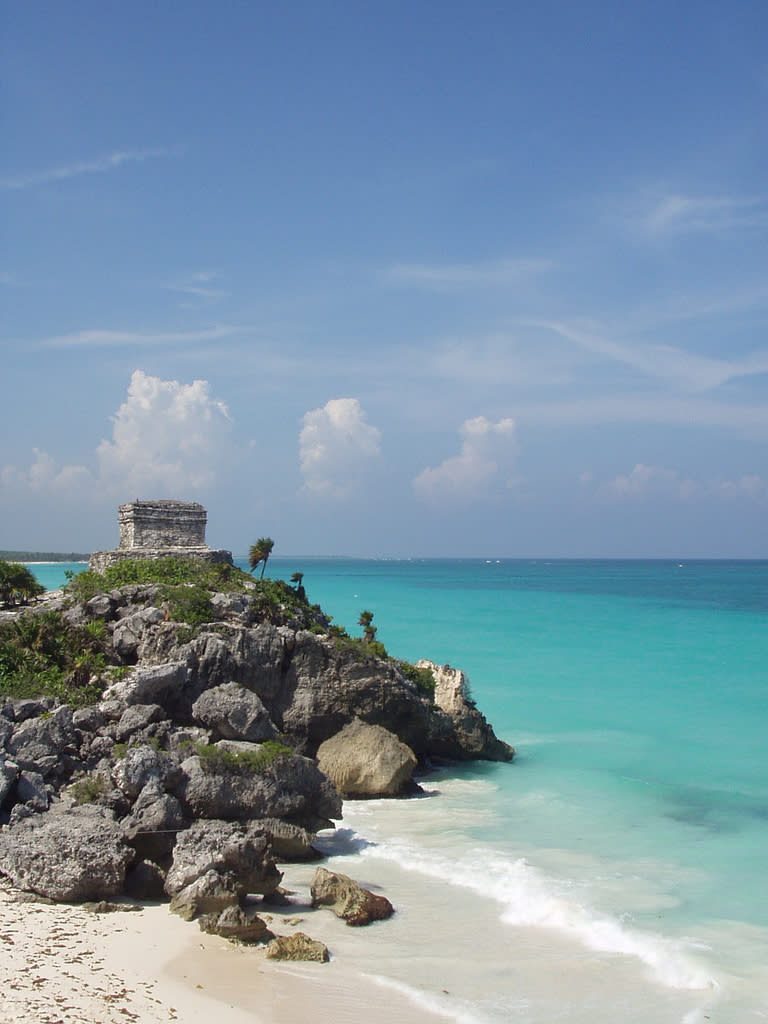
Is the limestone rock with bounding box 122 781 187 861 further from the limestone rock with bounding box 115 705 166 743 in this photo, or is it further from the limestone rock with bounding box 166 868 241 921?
the limestone rock with bounding box 115 705 166 743

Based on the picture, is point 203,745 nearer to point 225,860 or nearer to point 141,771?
point 141,771

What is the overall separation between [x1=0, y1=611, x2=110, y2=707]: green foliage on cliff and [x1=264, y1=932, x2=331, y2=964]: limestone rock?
6424 millimetres

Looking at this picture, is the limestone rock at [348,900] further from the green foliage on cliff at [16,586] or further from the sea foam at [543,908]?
the green foliage on cliff at [16,586]

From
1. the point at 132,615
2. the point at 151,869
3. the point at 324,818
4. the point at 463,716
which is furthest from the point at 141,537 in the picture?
the point at 151,869

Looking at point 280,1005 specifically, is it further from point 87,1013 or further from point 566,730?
point 566,730

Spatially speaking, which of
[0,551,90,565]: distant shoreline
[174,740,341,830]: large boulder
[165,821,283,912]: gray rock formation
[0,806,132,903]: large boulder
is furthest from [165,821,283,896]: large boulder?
[0,551,90,565]: distant shoreline

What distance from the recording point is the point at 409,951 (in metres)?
9.29

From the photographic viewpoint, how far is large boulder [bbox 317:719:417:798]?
15.4m

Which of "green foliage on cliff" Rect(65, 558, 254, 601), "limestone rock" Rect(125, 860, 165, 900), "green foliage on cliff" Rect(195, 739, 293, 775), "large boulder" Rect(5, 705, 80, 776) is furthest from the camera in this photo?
"green foliage on cliff" Rect(65, 558, 254, 601)

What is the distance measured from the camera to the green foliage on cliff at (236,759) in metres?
12.0

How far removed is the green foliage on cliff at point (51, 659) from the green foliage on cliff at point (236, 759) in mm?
2883

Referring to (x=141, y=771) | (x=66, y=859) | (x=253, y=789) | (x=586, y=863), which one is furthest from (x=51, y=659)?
(x=586, y=863)

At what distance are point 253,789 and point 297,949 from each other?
3.39 meters

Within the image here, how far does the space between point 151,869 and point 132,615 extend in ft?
23.5
